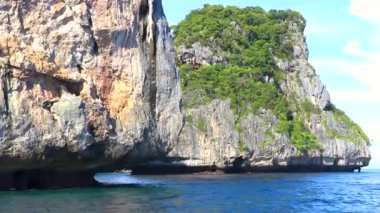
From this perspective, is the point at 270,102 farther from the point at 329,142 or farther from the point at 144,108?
the point at 144,108

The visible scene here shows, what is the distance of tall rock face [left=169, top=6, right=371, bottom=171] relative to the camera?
267ft

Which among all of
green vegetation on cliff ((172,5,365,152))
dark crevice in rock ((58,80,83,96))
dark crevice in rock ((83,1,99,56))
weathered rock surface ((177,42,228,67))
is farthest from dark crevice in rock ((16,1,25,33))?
weathered rock surface ((177,42,228,67))

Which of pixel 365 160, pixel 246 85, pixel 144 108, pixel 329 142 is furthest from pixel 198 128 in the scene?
pixel 144 108

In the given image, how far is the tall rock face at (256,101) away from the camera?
81.4m

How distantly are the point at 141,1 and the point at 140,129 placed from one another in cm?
894

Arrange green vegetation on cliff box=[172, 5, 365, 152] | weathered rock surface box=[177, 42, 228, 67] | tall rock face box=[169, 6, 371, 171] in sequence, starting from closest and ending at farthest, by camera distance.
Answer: tall rock face box=[169, 6, 371, 171] → green vegetation on cliff box=[172, 5, 365, 152] → weathered rock surface box=[177, 42, 228, 67]

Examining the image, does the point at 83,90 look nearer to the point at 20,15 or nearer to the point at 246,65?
the point at 20,15

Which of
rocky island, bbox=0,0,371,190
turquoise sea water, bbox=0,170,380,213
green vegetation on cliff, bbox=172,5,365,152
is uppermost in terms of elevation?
green vegetation on cliff, bbox=172,5,365,152

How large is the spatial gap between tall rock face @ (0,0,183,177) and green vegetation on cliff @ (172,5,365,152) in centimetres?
3952

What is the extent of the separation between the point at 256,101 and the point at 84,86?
53130 mm

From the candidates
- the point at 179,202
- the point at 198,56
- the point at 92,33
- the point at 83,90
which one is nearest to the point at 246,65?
the point at 198,56

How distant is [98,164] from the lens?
127 feet

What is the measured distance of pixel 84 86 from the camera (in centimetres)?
3650

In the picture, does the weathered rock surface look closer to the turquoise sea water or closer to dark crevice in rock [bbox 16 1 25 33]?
the turquoise sea water
